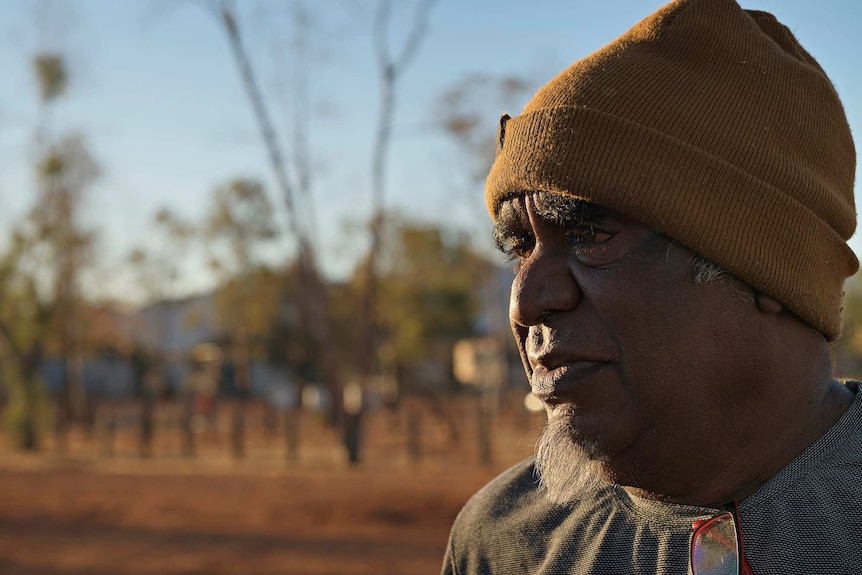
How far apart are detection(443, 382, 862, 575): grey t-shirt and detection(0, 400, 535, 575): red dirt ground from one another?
23.6ft

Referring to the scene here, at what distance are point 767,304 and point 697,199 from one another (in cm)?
23

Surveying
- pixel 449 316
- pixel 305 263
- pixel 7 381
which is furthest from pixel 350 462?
pixel 449 316

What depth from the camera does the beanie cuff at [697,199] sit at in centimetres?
169

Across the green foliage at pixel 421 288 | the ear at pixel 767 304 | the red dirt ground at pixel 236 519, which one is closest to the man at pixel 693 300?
the ear at pixel 767 304

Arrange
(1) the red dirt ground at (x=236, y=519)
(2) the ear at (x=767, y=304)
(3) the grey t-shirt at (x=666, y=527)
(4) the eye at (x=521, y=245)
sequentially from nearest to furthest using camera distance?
(3) the grey t-shirt at (x=666, y=527) → (2) the ear at (x=767, y=304) → (4) the eye at (x=521, y=245) → (1) the red dirt ground at (x=236, y=519)

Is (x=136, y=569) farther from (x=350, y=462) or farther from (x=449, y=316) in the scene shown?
(x=449, y=316)

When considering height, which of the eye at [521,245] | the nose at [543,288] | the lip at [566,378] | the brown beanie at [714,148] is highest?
the brown beanie at [714,148]

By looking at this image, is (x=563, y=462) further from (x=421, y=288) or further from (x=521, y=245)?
(x=421, y=288)

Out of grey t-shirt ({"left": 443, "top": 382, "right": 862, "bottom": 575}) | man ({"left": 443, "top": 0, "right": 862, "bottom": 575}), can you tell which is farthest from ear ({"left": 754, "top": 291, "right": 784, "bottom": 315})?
grey t-shirt ({"left": 443, "top": 382, "right": 862, "bottom": 575})

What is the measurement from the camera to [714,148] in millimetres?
1721

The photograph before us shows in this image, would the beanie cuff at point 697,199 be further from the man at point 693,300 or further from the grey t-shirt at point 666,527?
the grey t-shirt at point 666,527

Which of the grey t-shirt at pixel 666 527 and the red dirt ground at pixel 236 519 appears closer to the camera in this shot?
the grey t-shirt at pixel 666 527

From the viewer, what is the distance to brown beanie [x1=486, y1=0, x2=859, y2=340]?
5.59 feet

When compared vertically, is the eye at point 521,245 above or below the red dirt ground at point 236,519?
above
